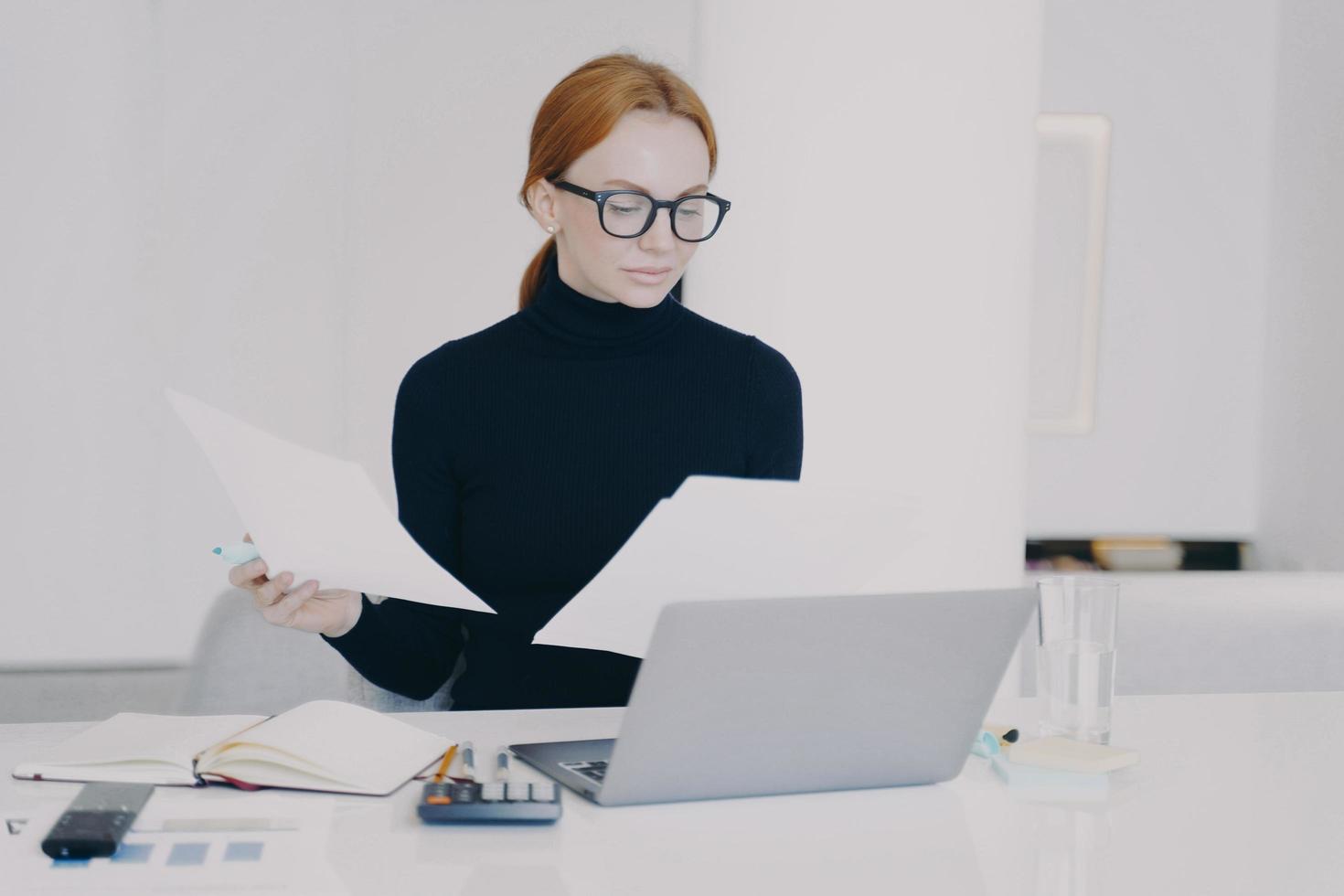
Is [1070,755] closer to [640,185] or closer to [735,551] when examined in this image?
[735,551]

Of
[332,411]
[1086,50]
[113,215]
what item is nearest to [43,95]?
[113,215]

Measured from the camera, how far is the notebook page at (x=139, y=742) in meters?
1.09

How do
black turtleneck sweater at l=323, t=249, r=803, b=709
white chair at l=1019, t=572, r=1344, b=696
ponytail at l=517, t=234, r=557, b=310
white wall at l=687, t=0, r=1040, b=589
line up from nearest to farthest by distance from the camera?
black turtleneck sweater at l=323, t=249, r=803, b=709
ponytail at l=517, t=234, r=557, b=310
white chair at l=1019, t=572, r=1344, b=696
white wall at l=687, t=0, r=1040, b=589

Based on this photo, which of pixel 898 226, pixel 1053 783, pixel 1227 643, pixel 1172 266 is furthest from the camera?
pixel 1172 266

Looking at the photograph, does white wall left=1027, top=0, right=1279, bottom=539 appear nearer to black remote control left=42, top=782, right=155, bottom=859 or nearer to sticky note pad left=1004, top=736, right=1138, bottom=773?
sticky note pad left=1004, top=736, right=1138, bottom=773

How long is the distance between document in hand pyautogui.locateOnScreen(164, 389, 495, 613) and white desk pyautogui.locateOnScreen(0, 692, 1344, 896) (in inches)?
7.1

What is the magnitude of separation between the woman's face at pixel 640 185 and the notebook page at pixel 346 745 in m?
0.62

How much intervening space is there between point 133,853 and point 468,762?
0.93 feet

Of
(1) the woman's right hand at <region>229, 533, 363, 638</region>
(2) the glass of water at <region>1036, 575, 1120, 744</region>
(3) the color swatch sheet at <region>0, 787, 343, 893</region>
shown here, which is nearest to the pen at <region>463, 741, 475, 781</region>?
(3) the color swatch sheet at <region>0, 787, 343, 893</region>

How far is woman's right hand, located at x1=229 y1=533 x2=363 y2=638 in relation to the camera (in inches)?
47.8

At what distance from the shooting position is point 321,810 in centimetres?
102

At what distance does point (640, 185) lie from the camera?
1.60 meters

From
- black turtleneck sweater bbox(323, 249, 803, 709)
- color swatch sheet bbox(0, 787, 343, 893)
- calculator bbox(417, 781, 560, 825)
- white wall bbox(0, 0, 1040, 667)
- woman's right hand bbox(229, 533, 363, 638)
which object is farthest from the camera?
white wall bbox(0, 0, 1040, 667)

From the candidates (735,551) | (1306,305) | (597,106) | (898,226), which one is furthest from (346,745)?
(1306,305)
